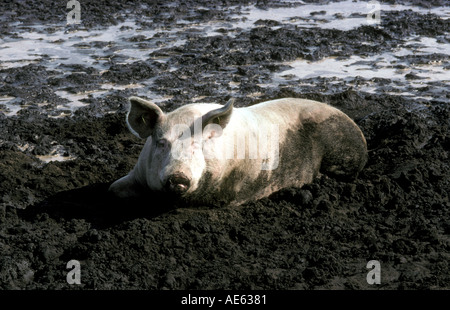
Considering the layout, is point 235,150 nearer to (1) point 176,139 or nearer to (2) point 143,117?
(1) point 176,139

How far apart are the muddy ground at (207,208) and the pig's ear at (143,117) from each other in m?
0.70

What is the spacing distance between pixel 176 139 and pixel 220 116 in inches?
19.5

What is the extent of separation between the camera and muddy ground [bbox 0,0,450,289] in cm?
577

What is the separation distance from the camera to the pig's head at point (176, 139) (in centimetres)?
622

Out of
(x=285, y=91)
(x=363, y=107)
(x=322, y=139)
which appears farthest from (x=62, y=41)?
(x=322, y=139)

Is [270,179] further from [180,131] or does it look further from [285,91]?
[285,91]

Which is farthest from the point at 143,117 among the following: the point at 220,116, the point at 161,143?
the point at 220,116

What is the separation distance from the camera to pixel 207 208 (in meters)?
6.93

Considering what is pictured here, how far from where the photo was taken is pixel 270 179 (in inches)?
287

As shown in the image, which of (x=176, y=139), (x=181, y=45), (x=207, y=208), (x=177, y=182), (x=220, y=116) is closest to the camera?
(x=177, y=182)

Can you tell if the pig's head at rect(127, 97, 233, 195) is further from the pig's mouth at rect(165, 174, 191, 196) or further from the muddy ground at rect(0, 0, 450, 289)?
the muddy ground at rect(0, 0, 450, 289)

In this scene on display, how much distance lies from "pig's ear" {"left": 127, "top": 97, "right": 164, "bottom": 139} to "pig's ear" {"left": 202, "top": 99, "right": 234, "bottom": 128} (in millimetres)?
407

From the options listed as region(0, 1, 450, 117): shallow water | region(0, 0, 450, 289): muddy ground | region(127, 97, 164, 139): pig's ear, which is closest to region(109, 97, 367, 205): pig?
region(127, 97, 164, 139): pig's ear

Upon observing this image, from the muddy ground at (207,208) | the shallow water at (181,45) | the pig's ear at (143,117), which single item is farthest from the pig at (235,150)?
the shallow water at (181,45)
